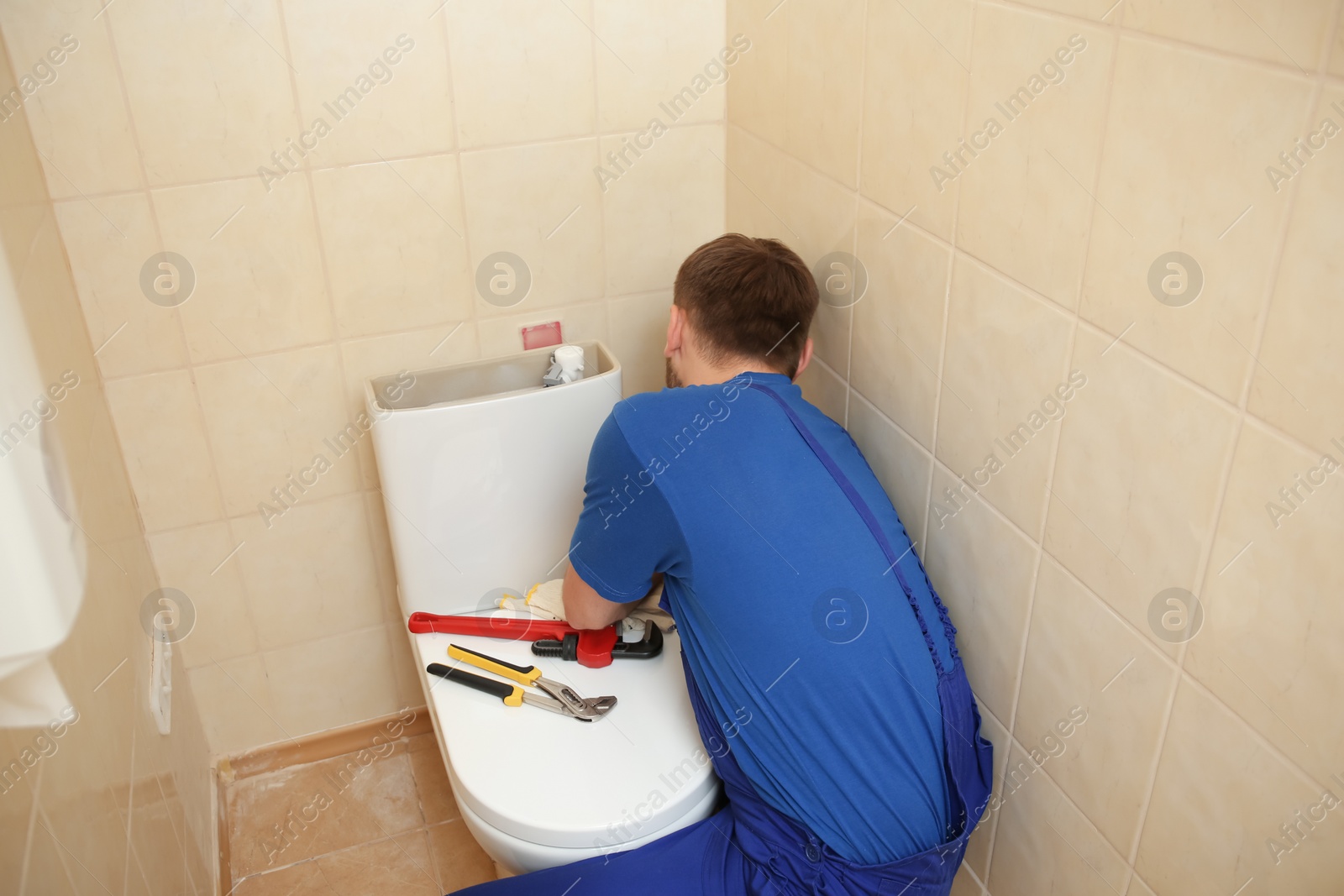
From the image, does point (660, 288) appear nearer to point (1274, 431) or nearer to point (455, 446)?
point (455, 446)

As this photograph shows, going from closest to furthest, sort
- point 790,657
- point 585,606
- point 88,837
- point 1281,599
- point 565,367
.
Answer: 1. point 1281,599
2. point 88,837
3. point 790,657
4. point 585,606
5. point 565,367

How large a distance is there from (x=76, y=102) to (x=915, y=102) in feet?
3.54

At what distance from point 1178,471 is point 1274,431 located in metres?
0.10

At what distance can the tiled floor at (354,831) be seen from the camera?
1.69 m

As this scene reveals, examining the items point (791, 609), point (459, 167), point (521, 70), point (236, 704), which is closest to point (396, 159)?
point (459, 167)

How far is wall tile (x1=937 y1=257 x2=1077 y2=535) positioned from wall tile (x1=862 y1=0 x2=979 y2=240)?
10cm

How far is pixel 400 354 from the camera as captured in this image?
165cm

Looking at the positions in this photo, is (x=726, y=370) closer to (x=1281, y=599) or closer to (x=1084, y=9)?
(x=1084, y=9)

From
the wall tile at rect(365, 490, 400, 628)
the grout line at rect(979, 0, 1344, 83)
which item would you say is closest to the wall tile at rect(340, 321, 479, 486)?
the wall tile at rect(365, 490, 400, 628)

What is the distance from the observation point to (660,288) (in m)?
1.77

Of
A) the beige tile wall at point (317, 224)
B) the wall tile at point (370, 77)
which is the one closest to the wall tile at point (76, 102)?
the beige tile wall at point (317, 224)

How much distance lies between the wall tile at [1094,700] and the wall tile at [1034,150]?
32cm

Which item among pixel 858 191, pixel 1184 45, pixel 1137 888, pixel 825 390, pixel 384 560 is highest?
pixel 1184 45

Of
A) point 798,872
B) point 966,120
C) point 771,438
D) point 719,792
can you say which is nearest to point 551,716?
point 719,792
